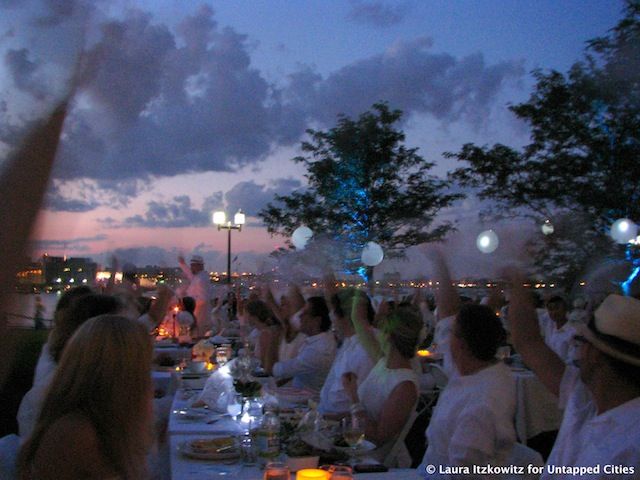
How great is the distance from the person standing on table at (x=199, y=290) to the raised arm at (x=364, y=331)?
5.74 m

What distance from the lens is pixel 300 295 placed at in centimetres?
812

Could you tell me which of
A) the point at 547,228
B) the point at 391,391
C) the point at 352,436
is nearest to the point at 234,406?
the point at 391,391

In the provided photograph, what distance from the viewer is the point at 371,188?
19.1m

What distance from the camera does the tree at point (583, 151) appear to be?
42.8 ft

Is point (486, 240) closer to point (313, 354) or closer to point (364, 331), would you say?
point (364, 331)

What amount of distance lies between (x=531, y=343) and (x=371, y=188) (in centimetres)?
1631

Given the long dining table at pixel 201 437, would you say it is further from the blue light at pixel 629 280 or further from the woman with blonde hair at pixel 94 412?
the blue light at pixel 629 280

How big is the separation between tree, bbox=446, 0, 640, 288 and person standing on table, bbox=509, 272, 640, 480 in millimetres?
11786

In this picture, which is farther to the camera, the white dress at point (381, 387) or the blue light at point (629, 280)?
the blue light at point (629, 280)

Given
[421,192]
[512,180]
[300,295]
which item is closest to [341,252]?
[421,192]

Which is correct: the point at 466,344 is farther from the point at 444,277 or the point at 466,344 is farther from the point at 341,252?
the point at 341,252

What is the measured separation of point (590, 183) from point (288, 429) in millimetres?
12330

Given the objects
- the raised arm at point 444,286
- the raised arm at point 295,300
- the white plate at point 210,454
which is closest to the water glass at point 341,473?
the white plate at point 210,454

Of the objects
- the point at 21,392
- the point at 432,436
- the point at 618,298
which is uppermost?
the point at 618,298
